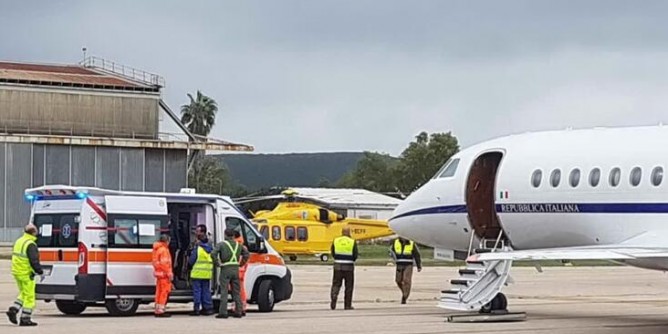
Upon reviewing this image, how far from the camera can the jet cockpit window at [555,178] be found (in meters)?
23.5

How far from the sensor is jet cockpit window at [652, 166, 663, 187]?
21.4 meters

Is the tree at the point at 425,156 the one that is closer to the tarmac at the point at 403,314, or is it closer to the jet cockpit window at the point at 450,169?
the tarmac at the point at 403,314

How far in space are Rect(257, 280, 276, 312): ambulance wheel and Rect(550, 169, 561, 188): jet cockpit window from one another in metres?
5.97

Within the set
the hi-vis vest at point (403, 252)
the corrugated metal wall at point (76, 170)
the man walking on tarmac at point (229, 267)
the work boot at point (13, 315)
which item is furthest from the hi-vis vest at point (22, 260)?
the corrugated metal wall at point (76, 170)

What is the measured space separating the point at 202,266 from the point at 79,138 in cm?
6732

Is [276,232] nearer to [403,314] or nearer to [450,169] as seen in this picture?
[450,169]

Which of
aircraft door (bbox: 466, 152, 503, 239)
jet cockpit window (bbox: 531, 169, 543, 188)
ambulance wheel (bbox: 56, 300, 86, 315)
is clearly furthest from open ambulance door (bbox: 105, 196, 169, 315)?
jet cockpit window (bbox: 531, 169, 543, 188)

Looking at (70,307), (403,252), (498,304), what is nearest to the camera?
(498,304)

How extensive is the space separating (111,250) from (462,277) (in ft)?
20.8

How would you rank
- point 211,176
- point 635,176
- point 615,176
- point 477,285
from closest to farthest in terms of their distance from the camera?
point 635,176 < point 615,176 < point 477,285 < point 211,176

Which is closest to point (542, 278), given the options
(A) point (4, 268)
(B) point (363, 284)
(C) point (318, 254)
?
(B) point (363, 284)

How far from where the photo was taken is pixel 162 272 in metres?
23.1

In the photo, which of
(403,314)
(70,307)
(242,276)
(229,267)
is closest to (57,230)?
(70,307)

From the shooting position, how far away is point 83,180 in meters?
89.9
